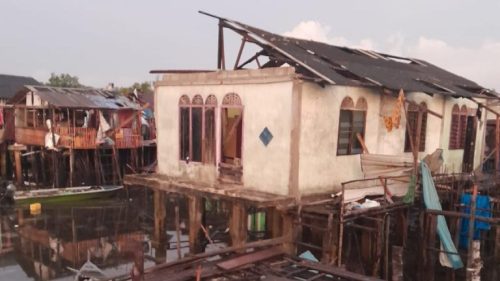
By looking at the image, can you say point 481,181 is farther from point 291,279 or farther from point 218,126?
point 291,279

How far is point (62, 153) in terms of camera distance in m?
25.2

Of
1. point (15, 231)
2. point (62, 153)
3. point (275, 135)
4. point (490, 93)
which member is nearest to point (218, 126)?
point (275, 135)

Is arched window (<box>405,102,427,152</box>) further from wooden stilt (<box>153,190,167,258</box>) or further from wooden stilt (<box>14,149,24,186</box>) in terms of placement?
wooden stilt (<box>14,149,24,186</box>)

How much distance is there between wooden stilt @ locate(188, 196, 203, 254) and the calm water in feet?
5.16

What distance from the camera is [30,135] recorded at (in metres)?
26.7

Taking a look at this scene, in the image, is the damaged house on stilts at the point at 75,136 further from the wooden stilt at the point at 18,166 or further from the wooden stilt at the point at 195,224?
the wooden stilt at the point at 195,224

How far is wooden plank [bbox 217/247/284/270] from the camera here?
305 inches

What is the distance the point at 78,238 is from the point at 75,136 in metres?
7.54

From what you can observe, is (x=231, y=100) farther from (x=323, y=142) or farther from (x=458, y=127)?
(x=458, y=127)

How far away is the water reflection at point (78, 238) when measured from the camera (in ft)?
50.9

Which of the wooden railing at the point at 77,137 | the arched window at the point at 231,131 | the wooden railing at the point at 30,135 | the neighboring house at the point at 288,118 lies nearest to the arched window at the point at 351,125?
the neighboring house at the point at 288,118

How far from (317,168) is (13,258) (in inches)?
470

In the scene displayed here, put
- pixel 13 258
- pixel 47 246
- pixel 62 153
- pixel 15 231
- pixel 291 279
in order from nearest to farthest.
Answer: pixel 291 279 → pixel 13 258 → pixel 47 246 → pixel 15 231 → pixel 62 153

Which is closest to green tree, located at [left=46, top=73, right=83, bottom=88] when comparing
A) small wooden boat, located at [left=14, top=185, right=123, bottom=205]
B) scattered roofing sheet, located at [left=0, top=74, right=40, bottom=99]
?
scattered roofing sheet, located at [left=0, top=74, right=40, bottom=99]
